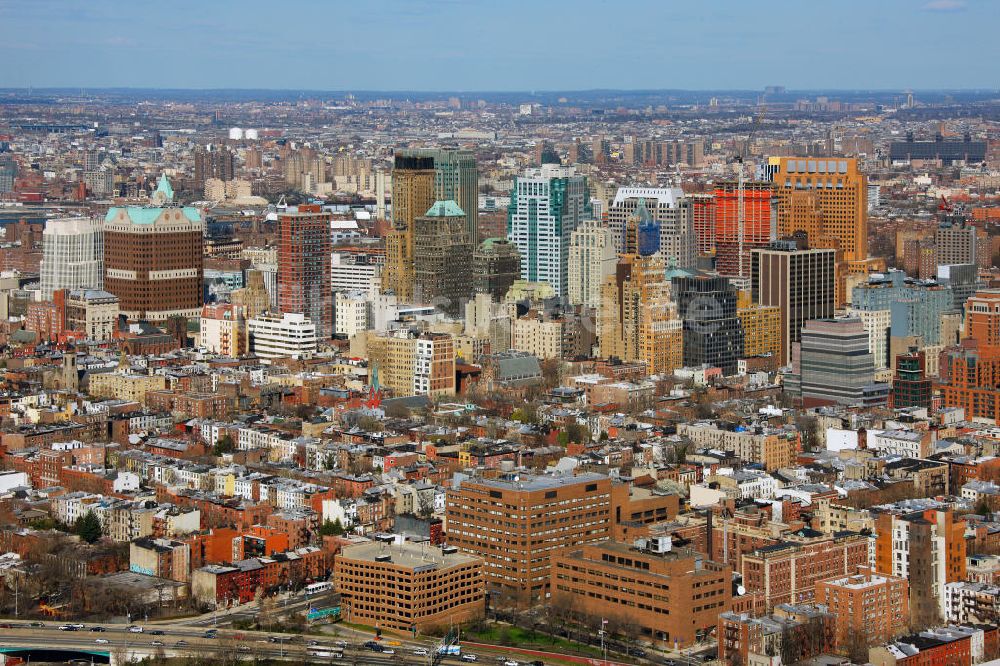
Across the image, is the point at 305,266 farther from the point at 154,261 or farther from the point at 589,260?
the point at 589,260

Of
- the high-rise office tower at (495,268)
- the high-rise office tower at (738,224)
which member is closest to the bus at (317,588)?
the high-rise office tower at (495,268)

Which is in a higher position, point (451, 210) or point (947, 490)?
point (451, 210)

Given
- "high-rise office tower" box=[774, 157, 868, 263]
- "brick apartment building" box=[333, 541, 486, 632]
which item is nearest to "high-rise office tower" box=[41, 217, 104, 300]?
"high-rise office tower" box=[774, 157, 868, 263]

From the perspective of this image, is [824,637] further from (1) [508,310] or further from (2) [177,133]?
(2) [177,133]

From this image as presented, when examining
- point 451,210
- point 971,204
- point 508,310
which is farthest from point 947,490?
point 971,204

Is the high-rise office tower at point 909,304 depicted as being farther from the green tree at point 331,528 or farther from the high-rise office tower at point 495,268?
the green tree at point 331,528

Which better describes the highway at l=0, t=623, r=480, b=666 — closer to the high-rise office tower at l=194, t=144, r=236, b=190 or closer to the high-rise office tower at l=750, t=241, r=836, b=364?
the high-rise office tower at l=750, t=241, r=836, b=364
